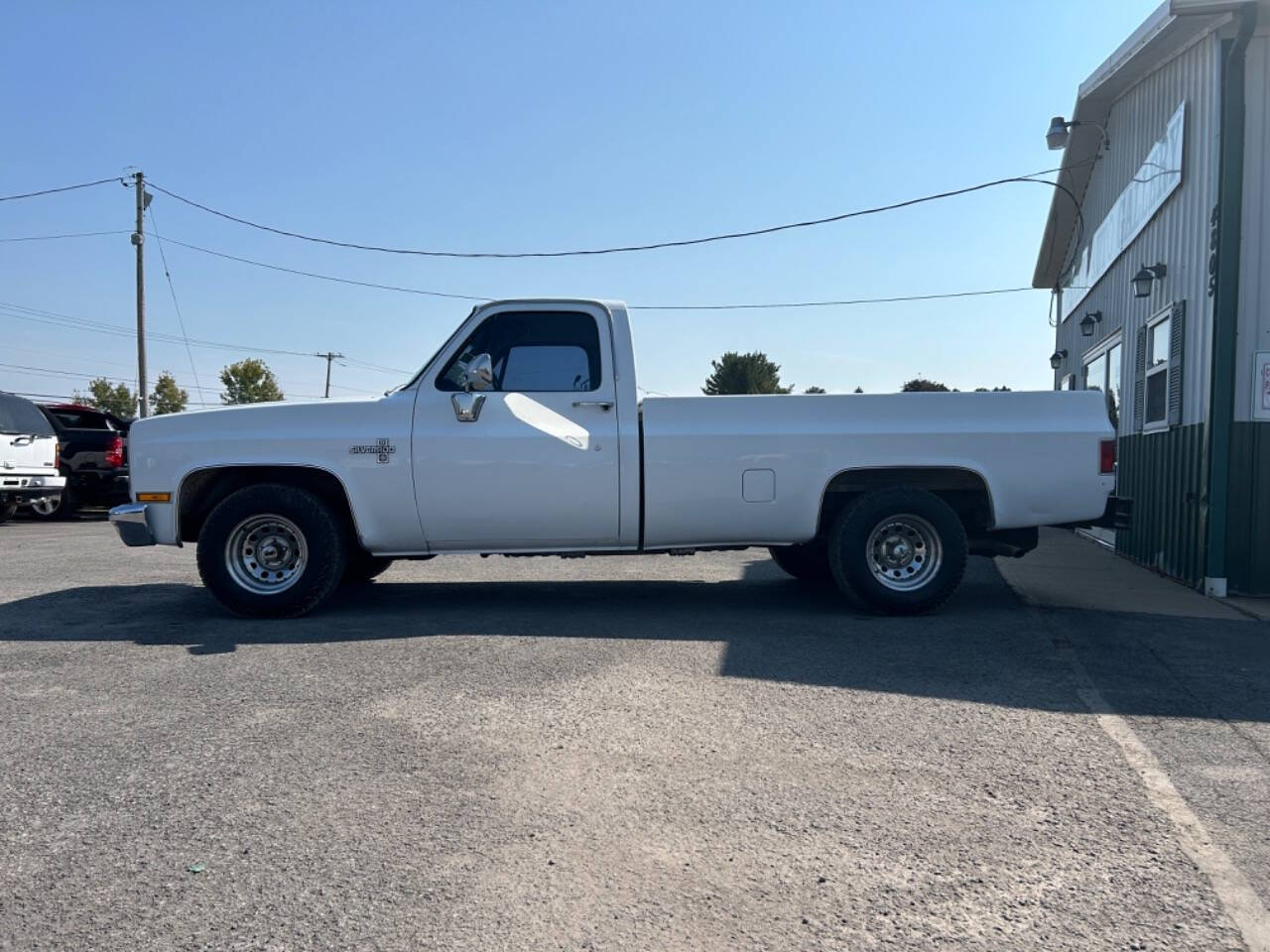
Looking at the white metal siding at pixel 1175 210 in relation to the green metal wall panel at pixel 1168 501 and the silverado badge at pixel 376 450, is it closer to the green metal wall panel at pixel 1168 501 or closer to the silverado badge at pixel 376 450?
the green metal wall panel at pixel 1168 501

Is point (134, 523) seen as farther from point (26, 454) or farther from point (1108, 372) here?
point (1108, 372)

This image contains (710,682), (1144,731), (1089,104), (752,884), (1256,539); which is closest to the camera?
(752,884)

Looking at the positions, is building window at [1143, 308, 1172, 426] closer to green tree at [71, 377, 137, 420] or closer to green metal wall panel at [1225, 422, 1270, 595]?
green metal wall panel at [1225, 422, 1270, 595]

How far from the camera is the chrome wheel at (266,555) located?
6.82 m

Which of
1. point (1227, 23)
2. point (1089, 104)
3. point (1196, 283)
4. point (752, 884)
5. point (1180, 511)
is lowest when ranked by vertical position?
point (752, 884)

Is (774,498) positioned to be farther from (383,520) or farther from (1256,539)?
(1256,539)

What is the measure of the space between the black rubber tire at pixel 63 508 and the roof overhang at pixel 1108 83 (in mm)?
16130

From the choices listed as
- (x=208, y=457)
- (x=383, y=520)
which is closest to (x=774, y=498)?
(x=383, y=520)

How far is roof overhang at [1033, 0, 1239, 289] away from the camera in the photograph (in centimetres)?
872

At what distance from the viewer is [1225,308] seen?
27.5 ft

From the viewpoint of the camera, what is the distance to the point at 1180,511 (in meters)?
9.27

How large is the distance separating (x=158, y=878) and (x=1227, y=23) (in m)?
9.77

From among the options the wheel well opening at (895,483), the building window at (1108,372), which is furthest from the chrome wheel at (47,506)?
the building window at (1108,372)

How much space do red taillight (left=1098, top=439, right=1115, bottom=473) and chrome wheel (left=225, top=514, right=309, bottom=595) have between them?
5.40 m
